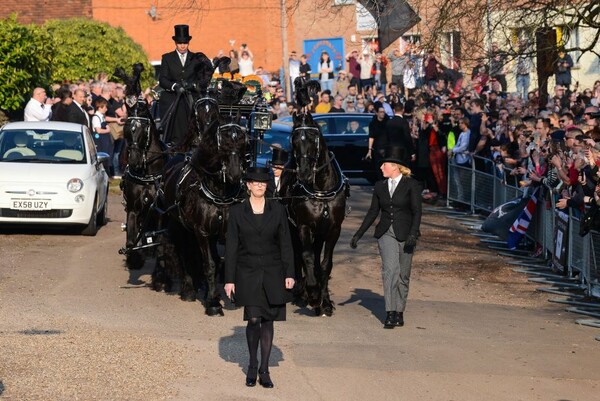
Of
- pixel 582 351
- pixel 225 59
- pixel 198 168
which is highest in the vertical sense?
pixel 225 59

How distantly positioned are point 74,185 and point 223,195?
6.59 m

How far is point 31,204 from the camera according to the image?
66.9ft

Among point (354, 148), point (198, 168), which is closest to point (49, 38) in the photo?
point (354, 148)

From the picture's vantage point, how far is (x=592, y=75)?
40531 millimetres

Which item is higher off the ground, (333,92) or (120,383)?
(333,92)

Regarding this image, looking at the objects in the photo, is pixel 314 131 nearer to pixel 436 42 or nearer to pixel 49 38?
pixel 436 42

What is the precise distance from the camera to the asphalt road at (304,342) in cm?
1100

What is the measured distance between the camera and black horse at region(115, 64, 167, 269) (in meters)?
17.0

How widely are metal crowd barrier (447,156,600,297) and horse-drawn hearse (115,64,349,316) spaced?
3.30m

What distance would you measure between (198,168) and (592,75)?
2788cm

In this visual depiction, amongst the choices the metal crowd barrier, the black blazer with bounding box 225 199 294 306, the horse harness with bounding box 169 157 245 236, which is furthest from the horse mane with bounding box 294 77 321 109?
the black blazer with bounding box 225 199 294 306

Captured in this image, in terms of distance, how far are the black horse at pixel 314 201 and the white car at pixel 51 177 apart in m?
→ 6.66

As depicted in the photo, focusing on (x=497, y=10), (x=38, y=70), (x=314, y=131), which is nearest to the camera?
(x=314, y=131)

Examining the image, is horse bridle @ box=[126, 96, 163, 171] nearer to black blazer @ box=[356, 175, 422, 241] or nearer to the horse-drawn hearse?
the horse-drawn hearse
